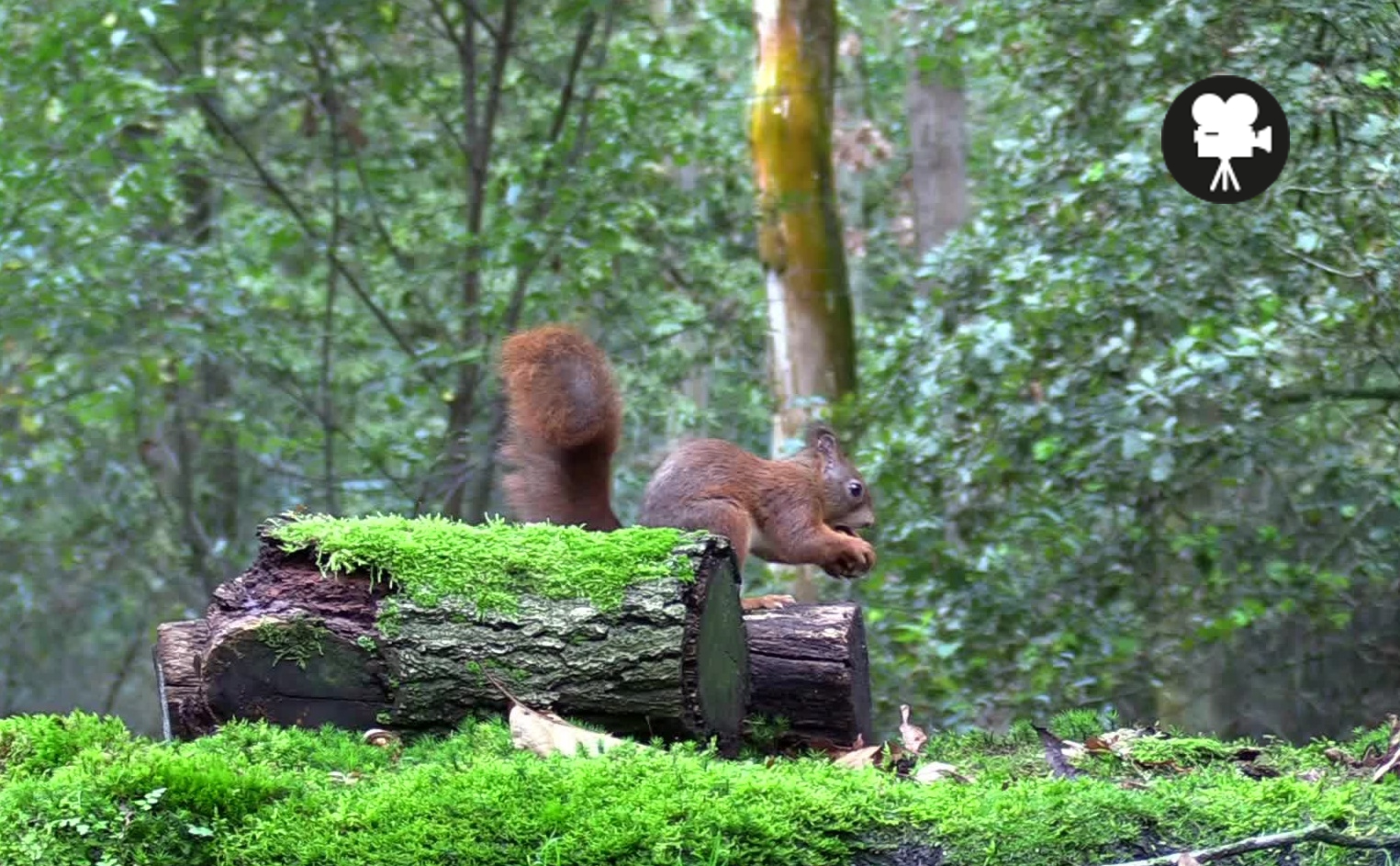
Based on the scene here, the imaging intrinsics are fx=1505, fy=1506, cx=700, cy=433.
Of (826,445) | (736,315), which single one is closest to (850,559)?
(826,445)

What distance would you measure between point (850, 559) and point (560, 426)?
1.28 metres

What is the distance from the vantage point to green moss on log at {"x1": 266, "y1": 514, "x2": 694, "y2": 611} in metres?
3.17

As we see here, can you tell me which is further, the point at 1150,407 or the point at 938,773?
the point at 1150,407

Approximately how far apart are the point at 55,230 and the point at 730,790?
590cm

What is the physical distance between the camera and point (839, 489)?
5.20 metres

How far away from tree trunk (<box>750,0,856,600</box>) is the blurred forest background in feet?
0.62

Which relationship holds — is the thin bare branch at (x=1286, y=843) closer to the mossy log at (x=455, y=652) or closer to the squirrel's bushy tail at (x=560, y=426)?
the mossy log at (x=455, y=652)

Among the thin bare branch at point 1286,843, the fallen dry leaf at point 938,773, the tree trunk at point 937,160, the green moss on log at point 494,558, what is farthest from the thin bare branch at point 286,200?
the thin bare branch at point 1286,843

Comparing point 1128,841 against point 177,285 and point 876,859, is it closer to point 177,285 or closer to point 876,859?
point 876,859

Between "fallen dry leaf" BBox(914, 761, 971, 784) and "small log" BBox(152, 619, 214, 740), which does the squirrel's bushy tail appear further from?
"fallen dry leaf" BBox(914, 761, 971, 784)

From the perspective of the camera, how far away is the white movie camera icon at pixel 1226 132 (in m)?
5.40

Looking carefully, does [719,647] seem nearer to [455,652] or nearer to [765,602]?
[455,652]

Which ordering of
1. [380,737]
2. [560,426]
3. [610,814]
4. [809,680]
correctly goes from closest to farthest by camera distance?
[610,814], [380,737], [809,680], [560,426]

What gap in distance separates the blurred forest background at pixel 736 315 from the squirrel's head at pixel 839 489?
2.49ft
